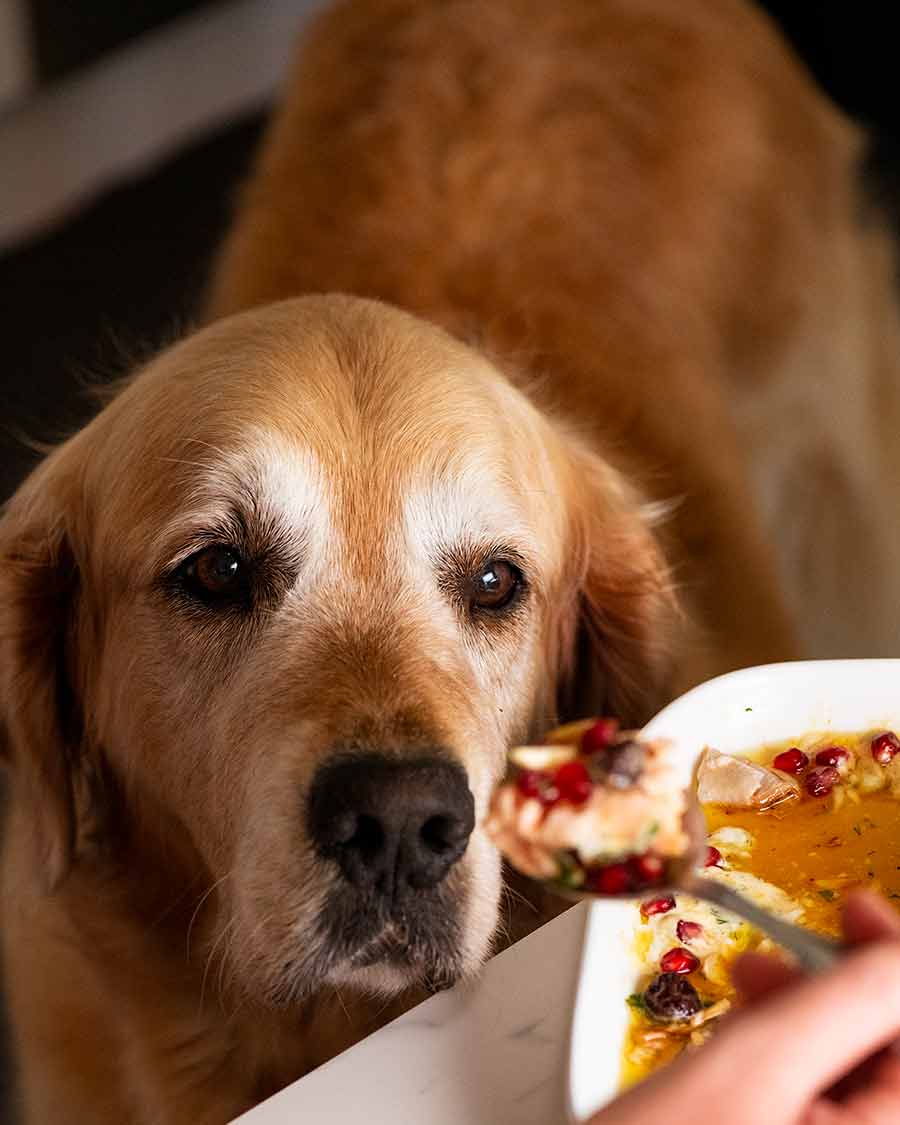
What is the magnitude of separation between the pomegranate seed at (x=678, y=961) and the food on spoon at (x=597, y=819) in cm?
12

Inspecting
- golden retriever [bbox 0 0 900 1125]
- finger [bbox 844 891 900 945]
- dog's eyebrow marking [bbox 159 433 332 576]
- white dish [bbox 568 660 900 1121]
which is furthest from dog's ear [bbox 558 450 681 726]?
finger [bbox 844 891 900 945]

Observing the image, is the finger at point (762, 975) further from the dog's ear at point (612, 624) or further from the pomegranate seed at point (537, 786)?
the dog's ear at point (612, 624)

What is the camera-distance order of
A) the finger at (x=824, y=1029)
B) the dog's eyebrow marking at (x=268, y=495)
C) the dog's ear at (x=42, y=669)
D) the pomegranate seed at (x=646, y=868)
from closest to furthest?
the finger at (x=824, y=1029) < the pomegranate seed at (x=646, y=868) < the dog's eyebrow marking at (x=268, y=495) < the dog's ear at (x=42, y=669)

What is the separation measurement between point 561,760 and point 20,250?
9.82 ft

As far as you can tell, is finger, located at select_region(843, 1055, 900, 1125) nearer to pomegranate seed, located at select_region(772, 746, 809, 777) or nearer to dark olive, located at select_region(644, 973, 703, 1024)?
dark olive, located at select_region(644, 973, 703, 1024)

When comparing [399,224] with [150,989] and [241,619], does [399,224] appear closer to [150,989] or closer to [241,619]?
[241,619]

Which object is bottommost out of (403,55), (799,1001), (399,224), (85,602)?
(799,1001)

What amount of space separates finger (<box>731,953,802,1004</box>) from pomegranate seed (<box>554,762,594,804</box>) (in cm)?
12

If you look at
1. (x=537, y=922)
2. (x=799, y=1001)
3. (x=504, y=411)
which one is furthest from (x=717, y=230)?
(x=799, y=1001)

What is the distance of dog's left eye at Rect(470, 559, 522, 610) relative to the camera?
1.32 meters

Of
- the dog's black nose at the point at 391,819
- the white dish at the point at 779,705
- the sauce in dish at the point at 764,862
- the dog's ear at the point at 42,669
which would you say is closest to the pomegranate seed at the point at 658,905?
the sauce in dish at the point at 764,862

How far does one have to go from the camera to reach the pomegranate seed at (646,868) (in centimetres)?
76

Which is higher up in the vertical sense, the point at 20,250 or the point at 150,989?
the point at 20,250

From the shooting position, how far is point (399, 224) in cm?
186
